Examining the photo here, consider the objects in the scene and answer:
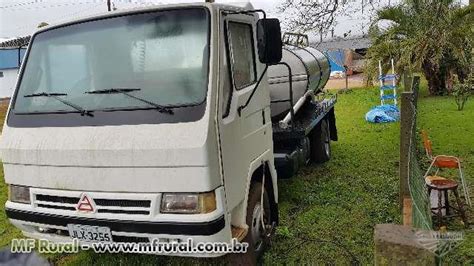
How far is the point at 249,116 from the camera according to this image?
402 cm

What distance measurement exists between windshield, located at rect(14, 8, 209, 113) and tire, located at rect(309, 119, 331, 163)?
4551 mm

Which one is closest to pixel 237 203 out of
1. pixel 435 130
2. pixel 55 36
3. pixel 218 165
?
pixel 218 165

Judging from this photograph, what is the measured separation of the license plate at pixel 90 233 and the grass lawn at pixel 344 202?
3.14 ft

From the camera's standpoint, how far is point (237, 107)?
3.67 m

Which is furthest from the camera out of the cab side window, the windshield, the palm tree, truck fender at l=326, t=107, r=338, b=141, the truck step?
the palm tree

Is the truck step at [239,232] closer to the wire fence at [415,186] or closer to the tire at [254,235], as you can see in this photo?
the tire at [254,235]

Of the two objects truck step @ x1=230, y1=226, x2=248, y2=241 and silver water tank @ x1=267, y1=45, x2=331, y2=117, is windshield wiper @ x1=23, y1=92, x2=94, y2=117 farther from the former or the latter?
silver water tank @ x1=267, y1=45, x2=331, y2=117

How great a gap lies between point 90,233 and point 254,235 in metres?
1.44

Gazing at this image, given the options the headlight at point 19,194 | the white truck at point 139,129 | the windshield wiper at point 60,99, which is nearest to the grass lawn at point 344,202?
the white truck at point 139,129

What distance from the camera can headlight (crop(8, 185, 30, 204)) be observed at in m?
3.58

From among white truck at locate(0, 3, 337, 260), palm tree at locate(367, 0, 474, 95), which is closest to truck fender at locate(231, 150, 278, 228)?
white truck at locate(0, 3, 337, 260)

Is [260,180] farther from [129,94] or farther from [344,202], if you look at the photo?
[344,202]

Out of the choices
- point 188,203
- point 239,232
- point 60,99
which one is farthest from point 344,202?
point 60,99

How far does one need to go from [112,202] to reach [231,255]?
116 cm
